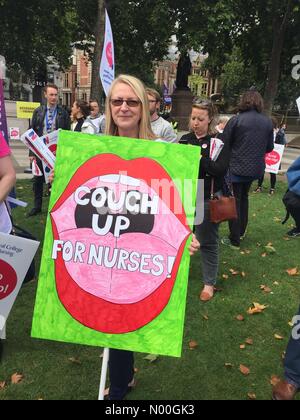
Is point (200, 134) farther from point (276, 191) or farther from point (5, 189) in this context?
point (276, 191)

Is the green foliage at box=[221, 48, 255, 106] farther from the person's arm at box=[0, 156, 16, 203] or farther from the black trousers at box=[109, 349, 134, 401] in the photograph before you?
the black trousers at box=[109, 349, 134, 401]

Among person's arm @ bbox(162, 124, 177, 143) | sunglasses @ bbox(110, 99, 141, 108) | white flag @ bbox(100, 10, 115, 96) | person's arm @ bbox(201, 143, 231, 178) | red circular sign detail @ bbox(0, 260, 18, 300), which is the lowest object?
red circular sign detail @ bbox(0, 260, 18, 300)

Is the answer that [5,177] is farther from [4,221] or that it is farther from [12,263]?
[12,263]

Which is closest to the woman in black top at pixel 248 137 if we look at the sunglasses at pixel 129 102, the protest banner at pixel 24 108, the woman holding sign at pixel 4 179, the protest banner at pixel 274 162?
the sunglasses at pixel 129 102

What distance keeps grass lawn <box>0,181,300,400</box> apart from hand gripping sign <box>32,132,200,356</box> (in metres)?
1.01

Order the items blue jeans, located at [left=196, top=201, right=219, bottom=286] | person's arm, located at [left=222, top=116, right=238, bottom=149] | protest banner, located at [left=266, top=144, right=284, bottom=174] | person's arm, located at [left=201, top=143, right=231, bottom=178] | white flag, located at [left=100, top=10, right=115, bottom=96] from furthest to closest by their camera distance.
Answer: protest banner, located at [left=266, top=144, right=284, bottom=174] → person's arm, located at [left=222, top=116, right=238, bottom=149] → white flag, located at [left=100, top=10, right=115, bottom=96] → blue jeans, located at [left=196, top=201, right=219, bottom=286] → person's arm, located at [left=201, top=143, right=231, bottom=178]

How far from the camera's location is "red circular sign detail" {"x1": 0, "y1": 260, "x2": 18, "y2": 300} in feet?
7.32

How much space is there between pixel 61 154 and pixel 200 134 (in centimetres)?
176

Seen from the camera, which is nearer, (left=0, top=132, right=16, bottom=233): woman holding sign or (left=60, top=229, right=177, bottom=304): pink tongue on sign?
(left=60, top=229, right=177, bottom=304): pink tongue on sign

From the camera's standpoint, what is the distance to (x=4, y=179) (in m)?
2.38

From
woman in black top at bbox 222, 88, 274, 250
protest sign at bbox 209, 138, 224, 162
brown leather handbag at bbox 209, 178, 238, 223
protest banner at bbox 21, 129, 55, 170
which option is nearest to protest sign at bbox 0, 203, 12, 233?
protest banner at bbox 21, 129, 55, 170

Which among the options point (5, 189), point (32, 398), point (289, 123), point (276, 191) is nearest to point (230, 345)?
point (32, 398)

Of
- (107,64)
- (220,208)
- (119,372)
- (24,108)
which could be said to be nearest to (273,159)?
(107,64)

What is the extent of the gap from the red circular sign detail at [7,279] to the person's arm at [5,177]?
1.33 ft
